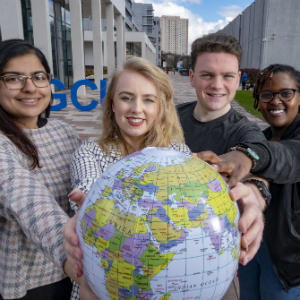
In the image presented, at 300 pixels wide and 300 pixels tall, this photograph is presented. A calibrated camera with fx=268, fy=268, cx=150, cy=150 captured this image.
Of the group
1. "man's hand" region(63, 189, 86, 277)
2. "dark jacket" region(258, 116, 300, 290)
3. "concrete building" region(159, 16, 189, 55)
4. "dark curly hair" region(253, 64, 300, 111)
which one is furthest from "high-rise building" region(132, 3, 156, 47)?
"man's hand" region(63, 189, 86, 277)

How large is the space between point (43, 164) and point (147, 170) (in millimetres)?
1098

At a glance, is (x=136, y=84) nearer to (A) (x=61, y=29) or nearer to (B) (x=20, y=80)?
(B) (x=20, y=80)

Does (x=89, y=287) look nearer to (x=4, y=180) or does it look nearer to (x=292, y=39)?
(x=4, y=180)

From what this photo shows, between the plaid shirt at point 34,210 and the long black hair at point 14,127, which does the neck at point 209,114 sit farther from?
the long black hair at point 14,127

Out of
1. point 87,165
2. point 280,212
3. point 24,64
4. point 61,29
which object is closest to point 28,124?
point 24,64

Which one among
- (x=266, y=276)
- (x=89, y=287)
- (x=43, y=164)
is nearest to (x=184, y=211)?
(x=89, y=287)

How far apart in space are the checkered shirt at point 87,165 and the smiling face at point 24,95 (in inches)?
18.5

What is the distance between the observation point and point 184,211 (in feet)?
3.20

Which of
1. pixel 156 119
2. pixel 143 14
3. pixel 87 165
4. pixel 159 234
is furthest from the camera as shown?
pixel 143 14

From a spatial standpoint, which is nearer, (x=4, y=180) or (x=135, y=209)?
(x=135, y=209)

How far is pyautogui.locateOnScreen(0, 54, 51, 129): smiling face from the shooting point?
1829mm

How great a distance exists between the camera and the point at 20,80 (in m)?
1.87

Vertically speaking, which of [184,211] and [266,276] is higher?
[184,211]

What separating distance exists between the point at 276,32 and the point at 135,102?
1546 inches
